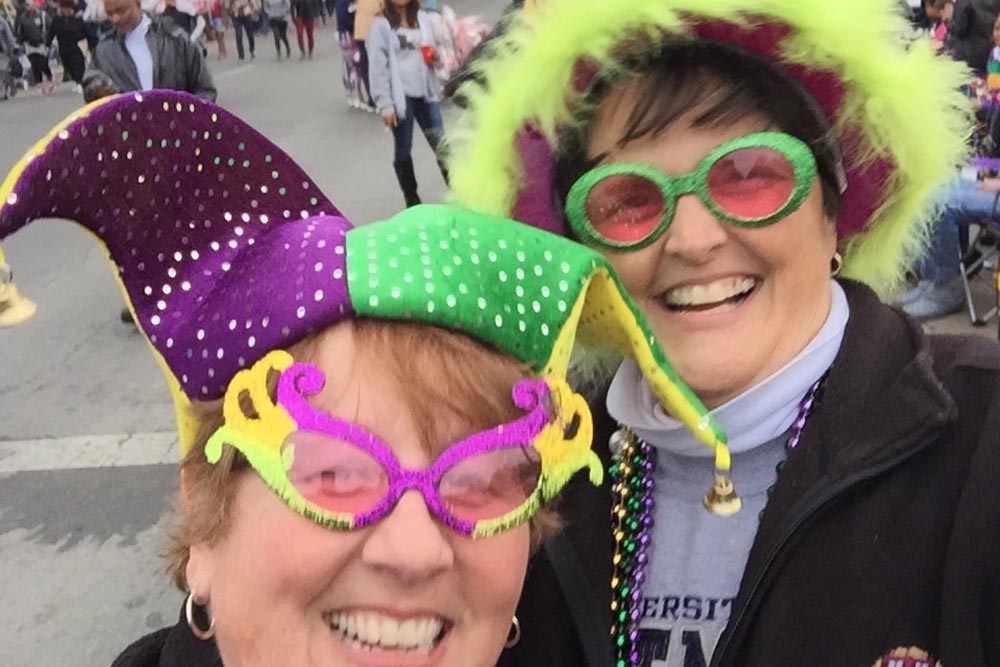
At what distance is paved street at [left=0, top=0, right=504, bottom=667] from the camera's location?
10.7 ft

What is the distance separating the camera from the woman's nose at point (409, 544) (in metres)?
1.08

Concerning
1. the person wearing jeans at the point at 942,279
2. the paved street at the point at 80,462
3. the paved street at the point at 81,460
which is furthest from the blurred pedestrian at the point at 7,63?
the person wearing jeans at the point at 942,279

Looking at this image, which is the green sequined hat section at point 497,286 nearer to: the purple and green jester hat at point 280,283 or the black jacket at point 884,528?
the purple and green jester hat at point 280,283

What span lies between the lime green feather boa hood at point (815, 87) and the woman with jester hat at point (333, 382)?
0.40 m

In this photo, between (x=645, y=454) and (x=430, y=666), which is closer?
(x=430, y=666)

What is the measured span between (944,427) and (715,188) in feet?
1.42

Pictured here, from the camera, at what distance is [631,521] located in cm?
155

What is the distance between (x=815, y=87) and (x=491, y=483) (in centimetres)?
80

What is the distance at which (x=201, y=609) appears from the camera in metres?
1.31

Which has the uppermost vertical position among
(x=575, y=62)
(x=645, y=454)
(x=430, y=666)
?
(x=575, y=62)

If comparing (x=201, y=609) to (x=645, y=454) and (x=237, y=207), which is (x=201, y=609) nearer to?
(x=237, y=207)

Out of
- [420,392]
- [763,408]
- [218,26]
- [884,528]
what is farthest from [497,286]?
[218,26]

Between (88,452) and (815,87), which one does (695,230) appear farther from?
(88,452)

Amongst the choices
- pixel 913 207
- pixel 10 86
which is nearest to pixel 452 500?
pixel 913 207
